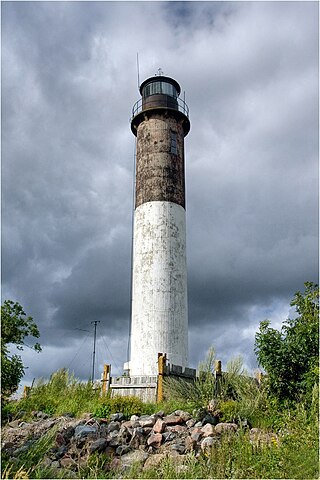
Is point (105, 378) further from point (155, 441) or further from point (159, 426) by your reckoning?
point (155, 441)

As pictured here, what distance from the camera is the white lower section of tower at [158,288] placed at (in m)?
22.2

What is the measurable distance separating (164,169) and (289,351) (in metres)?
13.3

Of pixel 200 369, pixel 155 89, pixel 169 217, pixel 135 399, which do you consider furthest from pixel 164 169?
pixel 135 399

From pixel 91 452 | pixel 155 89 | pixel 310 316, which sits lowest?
pixel 91 452

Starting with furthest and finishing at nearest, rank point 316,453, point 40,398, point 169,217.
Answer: point 169,217, point 40,398, point 316,453

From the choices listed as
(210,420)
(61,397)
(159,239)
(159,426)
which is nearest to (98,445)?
(159,426)

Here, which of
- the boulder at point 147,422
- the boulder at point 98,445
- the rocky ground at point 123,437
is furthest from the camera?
the boulder at point 147,422

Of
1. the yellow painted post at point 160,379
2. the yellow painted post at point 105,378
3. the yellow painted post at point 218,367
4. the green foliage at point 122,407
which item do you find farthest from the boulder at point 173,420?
the yellow painted post at point 105,378

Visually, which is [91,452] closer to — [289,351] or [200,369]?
[289,351]

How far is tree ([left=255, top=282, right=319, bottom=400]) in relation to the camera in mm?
13320

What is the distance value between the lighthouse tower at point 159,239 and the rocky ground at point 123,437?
7.72 metres

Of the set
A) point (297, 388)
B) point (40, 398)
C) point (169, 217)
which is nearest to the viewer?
point (297, 388)

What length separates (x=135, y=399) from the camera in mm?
16109

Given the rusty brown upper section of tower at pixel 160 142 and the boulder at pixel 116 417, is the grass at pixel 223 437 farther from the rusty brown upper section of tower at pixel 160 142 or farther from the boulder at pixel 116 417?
the rusty brown upper section of tower at pixel 160 142
